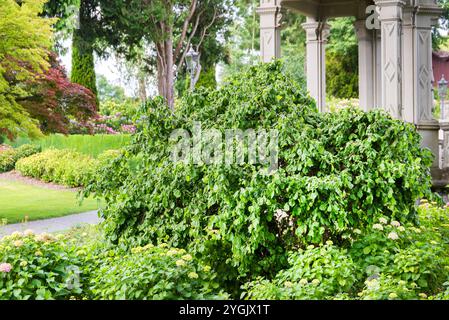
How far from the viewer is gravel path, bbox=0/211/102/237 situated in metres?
11.9

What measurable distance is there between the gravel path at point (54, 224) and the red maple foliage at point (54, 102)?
6.10ft

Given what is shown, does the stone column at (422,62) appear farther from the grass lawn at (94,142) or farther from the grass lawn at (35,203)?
the grass lawn at (94,142)

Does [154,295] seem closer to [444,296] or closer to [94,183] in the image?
[444,296]

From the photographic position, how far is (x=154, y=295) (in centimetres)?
415

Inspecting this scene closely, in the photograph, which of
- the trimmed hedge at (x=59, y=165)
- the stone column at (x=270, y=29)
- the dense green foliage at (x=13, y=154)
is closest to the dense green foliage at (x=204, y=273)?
the stone column at (x=270, y=29)

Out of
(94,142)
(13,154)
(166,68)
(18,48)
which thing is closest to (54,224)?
(18,48)

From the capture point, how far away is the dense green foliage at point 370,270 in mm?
4270

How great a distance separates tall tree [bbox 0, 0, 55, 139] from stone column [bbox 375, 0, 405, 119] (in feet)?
18.6

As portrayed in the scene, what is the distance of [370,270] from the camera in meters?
4.88

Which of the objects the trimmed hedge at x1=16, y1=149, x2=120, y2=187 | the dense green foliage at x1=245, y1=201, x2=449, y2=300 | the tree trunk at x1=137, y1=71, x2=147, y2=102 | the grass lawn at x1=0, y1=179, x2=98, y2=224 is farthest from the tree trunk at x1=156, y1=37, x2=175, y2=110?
the dense green foliage at x1=245, y1=201, x2=449, y2=300

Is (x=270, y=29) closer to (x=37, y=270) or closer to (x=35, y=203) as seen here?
(x=37, y=270)

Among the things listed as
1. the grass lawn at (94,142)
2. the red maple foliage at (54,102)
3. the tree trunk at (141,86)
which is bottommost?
the grass lawn at (94,142)

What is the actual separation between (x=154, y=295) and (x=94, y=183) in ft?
8.15
